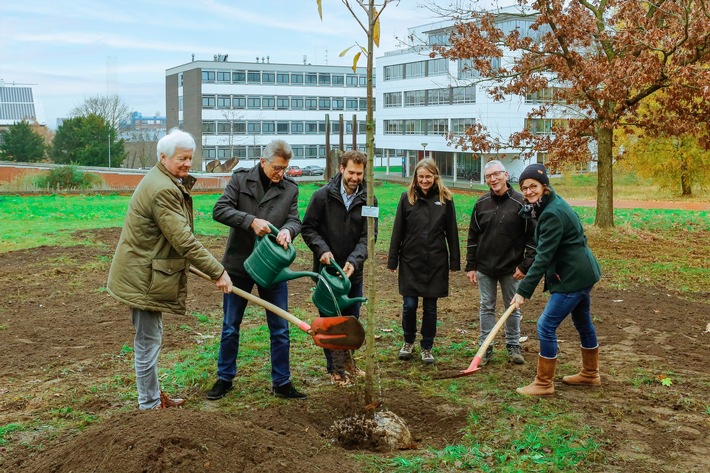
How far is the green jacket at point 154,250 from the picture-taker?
15.9 feet

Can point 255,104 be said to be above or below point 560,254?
above

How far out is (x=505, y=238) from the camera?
654 centimetres

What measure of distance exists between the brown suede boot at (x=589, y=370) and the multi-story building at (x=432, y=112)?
47.8m

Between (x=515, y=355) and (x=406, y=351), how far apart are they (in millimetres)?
993

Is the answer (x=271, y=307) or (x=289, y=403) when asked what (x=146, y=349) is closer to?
(x=271, y=307)

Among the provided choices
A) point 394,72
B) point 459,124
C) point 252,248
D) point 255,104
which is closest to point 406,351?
point 252,248

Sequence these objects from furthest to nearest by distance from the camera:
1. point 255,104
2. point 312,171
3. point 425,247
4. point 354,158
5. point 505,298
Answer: point 255,104
point 312,171
point 505,298
point 425,247
point 354,158

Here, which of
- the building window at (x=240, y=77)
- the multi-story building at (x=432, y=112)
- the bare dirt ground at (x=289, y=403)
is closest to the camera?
the bare dirt ground at (x=289, y=403)

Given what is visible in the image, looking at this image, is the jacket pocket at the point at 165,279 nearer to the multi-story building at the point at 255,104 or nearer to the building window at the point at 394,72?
the building window at the point at 394,72

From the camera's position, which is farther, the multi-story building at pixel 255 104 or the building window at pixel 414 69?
the multi-story building at pixel 255 104

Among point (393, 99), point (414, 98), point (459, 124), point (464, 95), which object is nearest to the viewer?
point (464, 95)

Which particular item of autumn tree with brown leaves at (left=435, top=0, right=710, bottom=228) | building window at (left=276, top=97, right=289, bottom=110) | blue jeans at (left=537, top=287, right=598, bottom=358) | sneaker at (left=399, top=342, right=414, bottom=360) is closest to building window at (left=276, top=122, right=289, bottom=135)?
building window at (left=276, top=97, right=289, bottom=110)

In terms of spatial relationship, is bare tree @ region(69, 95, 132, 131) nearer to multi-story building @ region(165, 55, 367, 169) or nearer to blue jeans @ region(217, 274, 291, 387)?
multi-story building @ region(165, 55, 367, 169)

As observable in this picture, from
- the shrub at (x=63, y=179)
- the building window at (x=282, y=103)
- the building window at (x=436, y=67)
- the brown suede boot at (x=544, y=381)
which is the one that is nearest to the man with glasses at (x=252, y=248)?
the brown suede boot at (x=544, y=381)
